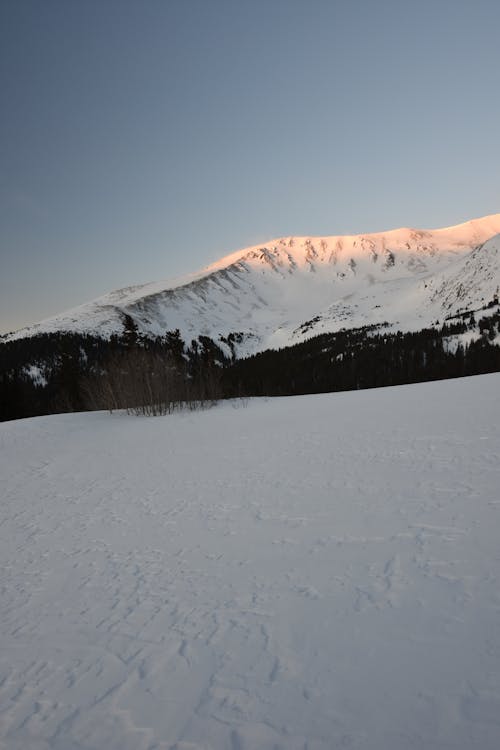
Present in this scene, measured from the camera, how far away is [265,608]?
505 centimetres

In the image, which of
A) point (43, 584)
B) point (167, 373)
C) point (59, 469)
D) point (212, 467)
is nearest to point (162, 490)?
point (212, 467)

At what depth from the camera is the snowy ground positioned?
3.41 m

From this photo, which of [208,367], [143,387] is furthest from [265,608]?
[208,367]

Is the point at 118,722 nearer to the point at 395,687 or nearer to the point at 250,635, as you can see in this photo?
the point at 250,635

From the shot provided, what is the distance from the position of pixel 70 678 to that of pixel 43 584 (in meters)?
2.71

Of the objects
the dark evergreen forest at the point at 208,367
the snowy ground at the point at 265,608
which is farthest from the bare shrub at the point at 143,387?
the snowy ground at the point at 265,608

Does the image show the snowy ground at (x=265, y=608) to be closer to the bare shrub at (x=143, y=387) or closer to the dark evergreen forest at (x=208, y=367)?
the bare shrub at (x=143, y=387)

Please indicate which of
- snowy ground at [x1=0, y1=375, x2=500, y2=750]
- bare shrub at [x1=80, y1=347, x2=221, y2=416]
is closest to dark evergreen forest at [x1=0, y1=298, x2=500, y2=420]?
bare shrub at [x1=80, y1=347, x2=221, y2=416]

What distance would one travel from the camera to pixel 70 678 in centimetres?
428

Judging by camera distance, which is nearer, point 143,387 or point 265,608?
point 265,608

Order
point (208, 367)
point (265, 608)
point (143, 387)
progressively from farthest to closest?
point (208, 367) < point (143, 387) < point (265, 608)

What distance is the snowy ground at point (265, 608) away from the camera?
3.41 m

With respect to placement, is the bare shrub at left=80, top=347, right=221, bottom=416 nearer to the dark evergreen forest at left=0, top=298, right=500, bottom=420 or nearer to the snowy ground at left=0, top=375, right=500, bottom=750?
the dark evergreen forest at left=0, top=298, right=500, bottom=420

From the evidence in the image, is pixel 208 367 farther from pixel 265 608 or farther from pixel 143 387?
pixel 265 608
